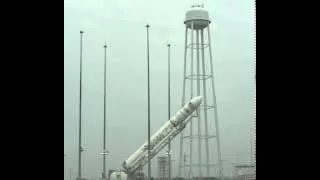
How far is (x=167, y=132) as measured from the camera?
51.7 m

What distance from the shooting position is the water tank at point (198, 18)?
191 ft

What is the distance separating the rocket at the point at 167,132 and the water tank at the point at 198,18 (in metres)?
10.1

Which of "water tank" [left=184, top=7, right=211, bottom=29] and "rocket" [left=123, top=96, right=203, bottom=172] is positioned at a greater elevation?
"water tank" [left=184, top=7, right=211, bottom=29]

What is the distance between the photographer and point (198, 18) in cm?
5828

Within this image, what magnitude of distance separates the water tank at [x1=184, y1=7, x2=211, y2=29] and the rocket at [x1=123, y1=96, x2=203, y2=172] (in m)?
10.1

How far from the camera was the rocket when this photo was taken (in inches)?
2008

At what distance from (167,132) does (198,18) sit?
1405cm

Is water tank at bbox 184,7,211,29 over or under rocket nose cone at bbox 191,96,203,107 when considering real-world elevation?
over

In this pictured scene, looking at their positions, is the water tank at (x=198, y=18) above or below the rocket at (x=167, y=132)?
above
